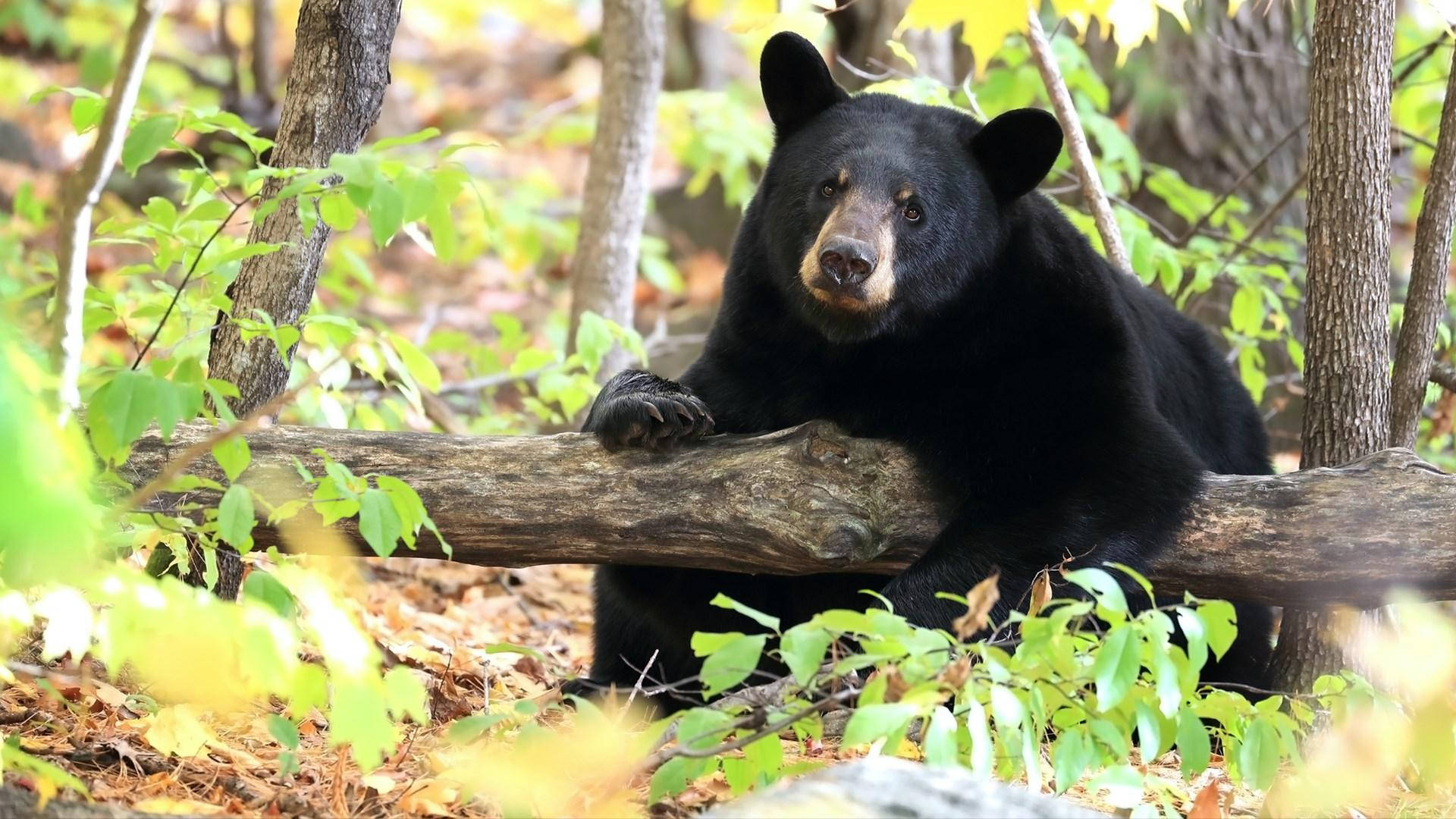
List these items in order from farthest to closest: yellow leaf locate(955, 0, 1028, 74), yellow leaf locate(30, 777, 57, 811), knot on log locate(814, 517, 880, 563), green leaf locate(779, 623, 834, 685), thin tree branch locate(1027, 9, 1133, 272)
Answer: thin tree branch locate(1027, 9, 1133, 272), knot on log locate(814, 517, 880, 563), yellow leaf locate(955, 0, 1028, 74), green leaf locate(779, 623, 834, 685), yellow leaf locate(30, 777, 57, 811)

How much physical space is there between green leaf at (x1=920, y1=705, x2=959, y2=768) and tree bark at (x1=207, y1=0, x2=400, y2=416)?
7.33 feet

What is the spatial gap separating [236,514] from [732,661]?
0.99 metres

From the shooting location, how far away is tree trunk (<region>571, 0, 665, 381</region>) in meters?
6.32

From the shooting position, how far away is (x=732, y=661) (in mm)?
2279

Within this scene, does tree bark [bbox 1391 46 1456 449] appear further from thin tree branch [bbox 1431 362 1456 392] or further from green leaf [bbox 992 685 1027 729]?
green leaf [bbox 992 685 1027 729]

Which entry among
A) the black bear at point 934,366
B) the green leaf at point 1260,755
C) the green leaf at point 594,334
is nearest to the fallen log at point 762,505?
the black bear at point 934,366

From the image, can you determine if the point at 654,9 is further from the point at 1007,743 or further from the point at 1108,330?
the point at 1007,743

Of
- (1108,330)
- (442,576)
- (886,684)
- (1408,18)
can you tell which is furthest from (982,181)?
(1408,18)

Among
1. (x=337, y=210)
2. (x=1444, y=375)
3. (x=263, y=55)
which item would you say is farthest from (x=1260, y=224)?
(x=263, y=55)

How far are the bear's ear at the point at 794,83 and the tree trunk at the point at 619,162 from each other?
202cm

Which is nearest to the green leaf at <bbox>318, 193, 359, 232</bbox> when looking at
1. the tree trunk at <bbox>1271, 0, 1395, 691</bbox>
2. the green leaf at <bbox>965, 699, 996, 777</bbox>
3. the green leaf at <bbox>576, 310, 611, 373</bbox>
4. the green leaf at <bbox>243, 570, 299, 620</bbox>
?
the green leaf at <bbox>243, 570, 299, 620</bbox>

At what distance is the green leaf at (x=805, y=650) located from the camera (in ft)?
7.47

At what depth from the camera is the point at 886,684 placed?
229 cm

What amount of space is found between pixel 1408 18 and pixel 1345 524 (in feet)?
24.8
